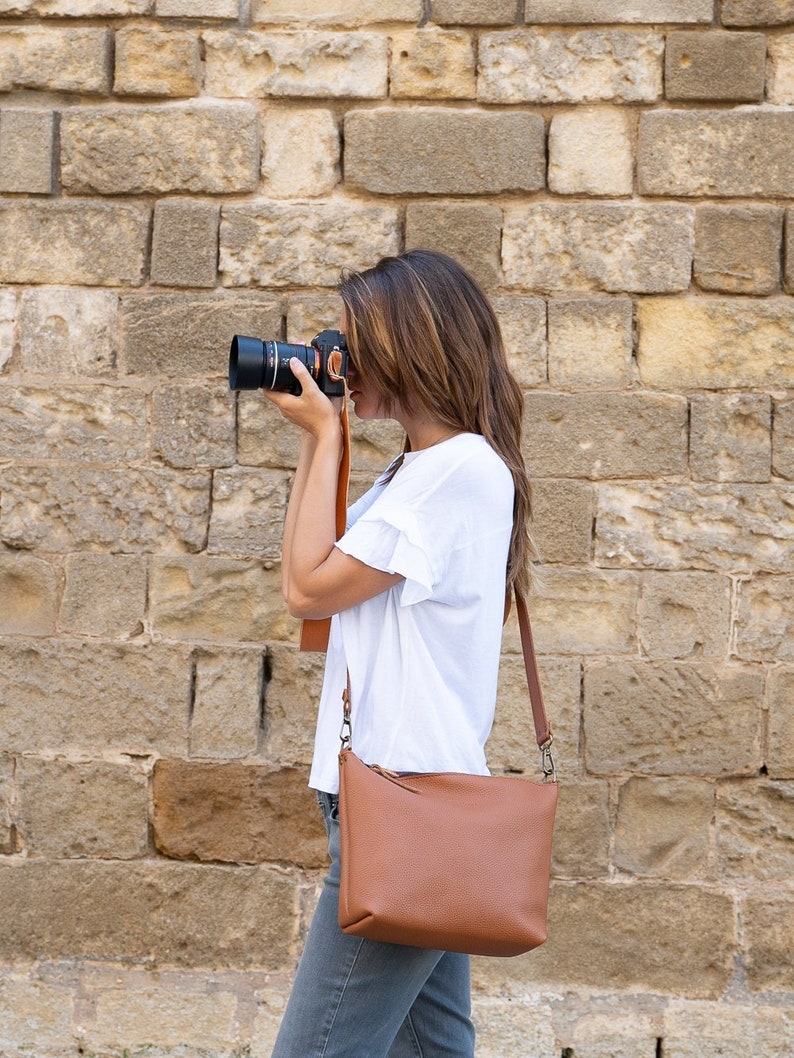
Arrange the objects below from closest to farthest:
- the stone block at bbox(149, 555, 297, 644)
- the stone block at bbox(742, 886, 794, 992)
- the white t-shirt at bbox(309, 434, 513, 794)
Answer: the white t-shirt at bbox(309, 434, 513, 794) < the stone block at bbox(742, 886, 794, 992) < the stone block at bbox(149, 555, 297, 644)

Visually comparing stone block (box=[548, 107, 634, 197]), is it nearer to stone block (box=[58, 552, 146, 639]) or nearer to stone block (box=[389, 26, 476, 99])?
stone block (box=[389, 26, 476, 99])

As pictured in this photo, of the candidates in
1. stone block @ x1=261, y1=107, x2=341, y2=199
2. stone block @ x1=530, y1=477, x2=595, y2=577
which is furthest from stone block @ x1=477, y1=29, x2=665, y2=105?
stone block @ x1=530, y1=477, x2=595, y2=577

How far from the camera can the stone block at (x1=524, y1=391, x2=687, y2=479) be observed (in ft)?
11.1

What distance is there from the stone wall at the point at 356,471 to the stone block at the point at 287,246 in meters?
0.01

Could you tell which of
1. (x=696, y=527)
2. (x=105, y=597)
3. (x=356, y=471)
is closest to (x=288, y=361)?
(x=356, y=471)

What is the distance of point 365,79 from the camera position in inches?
135

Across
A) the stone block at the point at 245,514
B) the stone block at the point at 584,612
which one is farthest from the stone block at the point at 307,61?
the stone block at the point at 584,612

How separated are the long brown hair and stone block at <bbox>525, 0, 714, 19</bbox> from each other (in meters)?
1.81

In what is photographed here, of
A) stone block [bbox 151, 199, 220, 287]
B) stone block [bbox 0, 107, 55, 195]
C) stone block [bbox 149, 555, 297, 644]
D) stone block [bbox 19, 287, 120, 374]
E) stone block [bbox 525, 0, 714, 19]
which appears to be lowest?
stone block [bbox 149, 555, 297, 644]

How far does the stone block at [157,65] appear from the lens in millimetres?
3459

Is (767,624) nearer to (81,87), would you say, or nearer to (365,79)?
(365,79)

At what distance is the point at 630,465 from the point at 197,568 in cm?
133

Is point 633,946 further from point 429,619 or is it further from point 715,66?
point 715,66

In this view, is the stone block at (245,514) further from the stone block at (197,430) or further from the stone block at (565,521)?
the stone block at (565,521)
